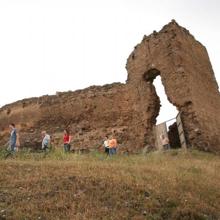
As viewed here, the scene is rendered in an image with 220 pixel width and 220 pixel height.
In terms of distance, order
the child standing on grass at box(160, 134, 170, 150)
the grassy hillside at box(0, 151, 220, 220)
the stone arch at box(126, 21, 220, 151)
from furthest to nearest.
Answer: the child standing on grass at box(160, 134, 170, 150) → the stone arch at box(126, 21, 220, 151) → the grassy hillside at box(0, 151, 220, 220)

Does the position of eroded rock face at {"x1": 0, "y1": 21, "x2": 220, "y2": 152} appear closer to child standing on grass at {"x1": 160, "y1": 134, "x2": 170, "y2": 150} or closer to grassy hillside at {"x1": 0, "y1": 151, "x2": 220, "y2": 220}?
child standing on grass at {"x1": 160, "y1": 134, "x2": 170, "y2": 150}

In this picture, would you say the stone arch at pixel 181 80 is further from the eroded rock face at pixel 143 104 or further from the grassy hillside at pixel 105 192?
the grassy hillside at pixel 105 192

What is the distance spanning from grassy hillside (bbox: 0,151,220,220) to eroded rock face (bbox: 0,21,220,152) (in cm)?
453

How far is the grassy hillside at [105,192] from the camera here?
6.92m

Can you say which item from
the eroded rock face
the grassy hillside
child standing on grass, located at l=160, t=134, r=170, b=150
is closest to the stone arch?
the eroded rock face

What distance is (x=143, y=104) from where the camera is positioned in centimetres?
1600

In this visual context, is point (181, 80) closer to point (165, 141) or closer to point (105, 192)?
point (165, 141)

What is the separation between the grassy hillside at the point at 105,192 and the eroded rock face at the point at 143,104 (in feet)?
14.8

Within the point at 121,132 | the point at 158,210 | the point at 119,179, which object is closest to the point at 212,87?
the point at 121,132

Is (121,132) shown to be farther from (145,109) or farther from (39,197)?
(39,197)

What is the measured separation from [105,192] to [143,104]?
8.51 meters

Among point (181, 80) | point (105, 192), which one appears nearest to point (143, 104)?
point (181, 80)

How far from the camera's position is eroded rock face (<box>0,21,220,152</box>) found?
47.7 ft

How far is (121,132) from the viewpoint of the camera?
52.4 feet
